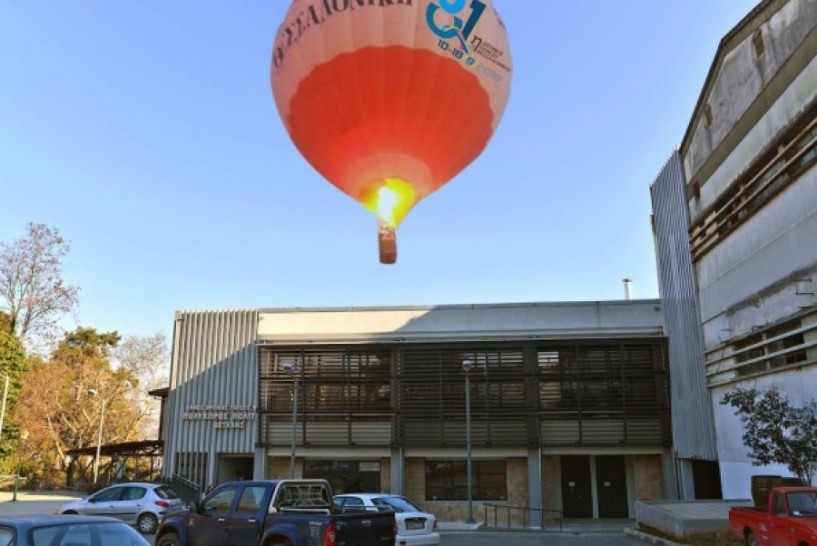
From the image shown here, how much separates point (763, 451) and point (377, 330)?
60.9 ft

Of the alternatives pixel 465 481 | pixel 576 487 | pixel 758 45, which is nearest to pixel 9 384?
pixel 465 481

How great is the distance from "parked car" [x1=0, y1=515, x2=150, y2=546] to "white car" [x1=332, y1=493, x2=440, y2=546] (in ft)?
25.5

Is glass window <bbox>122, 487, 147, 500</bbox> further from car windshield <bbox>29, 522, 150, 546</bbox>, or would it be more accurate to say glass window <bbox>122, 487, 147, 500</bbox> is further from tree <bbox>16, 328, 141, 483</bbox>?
tree <bbox>16, 328, 141, 483</bbox>

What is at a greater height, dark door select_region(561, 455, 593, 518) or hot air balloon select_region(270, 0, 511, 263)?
hot air balloon select_region(270, 0, 511, 263)

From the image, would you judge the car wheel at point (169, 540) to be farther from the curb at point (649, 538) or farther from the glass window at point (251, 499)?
the curb at point (649, 538)

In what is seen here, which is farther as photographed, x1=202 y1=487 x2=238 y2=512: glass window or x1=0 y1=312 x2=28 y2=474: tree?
x1=0 y1=312 x2=28 y2=474: tree

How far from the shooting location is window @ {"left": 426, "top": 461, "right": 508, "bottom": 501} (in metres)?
30.2

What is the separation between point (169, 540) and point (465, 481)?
20131 mm

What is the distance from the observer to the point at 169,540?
1186cm

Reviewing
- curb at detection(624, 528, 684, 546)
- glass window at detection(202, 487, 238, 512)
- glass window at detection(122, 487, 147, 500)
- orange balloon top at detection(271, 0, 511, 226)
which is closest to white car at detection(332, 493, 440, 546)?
glass window at detection(202, 487, 238, 512)

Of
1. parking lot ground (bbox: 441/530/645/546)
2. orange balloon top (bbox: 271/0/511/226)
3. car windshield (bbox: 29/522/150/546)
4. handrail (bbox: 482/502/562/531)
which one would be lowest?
handrail (bbox: 482/502/562/531)

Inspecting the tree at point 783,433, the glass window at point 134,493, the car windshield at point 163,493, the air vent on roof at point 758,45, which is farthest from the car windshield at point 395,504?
the air vent on roof at point 758,45

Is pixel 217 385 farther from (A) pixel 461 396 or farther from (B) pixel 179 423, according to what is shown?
(A) pixel 461 396

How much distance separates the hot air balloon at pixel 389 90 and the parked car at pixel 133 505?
15.0 m
